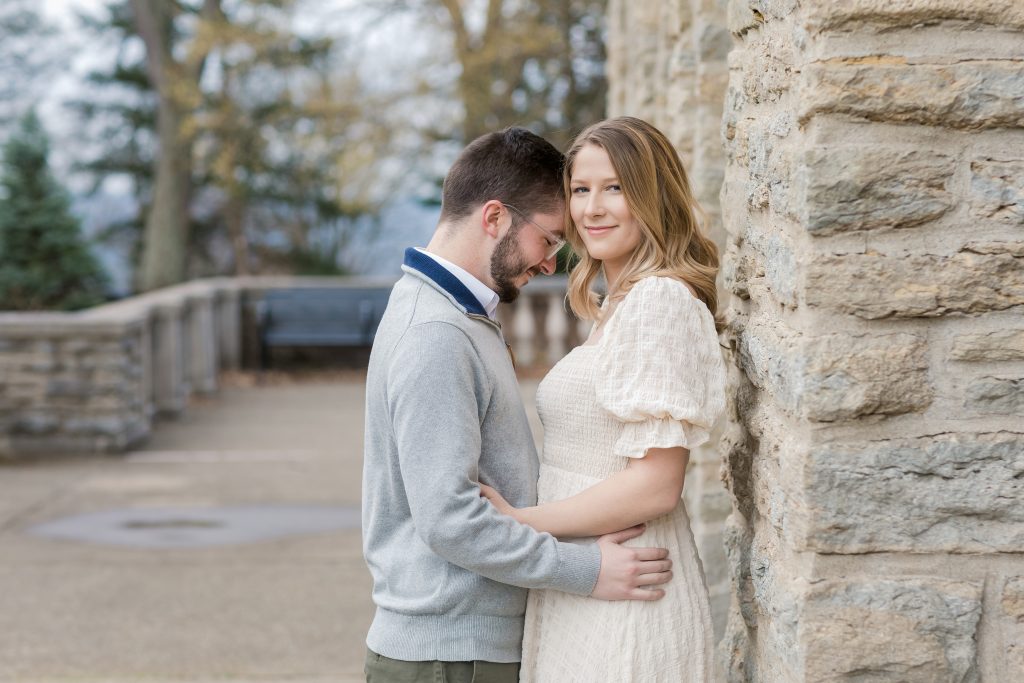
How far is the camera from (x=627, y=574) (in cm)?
236

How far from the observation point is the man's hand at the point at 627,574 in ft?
7.74

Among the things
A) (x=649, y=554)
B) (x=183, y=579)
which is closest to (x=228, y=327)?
(x=183, y=579)

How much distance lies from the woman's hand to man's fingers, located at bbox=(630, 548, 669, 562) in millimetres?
261

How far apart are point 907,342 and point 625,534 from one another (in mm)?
702

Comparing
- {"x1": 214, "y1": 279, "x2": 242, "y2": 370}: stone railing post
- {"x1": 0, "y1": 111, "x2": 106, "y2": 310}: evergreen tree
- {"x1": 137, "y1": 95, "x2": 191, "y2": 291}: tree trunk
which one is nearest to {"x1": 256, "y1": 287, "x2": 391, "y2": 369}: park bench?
{"x1": 214, "y1": 279, "x2": 242, "y2": 370}: stone railing post

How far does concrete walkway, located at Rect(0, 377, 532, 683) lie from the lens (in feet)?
15.9

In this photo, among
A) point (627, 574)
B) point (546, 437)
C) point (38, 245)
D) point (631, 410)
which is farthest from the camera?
point (38, 245)

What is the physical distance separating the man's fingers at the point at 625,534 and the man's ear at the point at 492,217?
2.22 ft

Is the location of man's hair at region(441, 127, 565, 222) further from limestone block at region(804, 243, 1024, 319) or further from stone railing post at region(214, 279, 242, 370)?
stone railing post at region(214, 279, 242, 370)

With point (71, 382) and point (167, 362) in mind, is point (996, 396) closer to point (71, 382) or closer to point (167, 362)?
point (71, 382)

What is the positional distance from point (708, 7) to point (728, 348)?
196 cm

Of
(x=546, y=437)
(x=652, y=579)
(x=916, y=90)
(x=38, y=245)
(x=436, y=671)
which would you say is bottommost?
(x=436, y=671)

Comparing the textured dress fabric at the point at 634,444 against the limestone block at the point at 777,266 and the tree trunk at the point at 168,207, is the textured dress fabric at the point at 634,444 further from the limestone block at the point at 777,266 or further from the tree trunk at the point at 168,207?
the tree trunk at the point at 168,207

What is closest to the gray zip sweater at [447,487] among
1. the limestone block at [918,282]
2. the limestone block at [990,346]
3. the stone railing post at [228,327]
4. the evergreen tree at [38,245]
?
the limestone block at [918,282]
